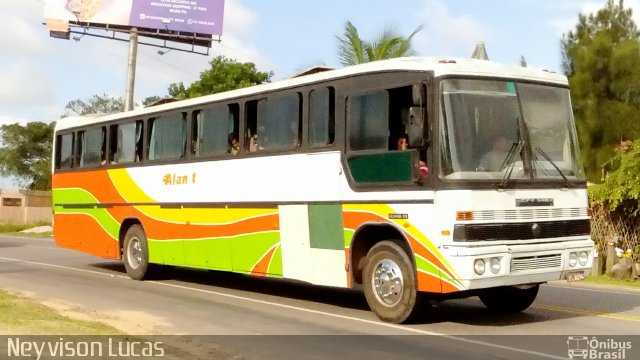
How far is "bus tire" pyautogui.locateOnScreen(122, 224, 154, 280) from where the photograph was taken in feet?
53.4

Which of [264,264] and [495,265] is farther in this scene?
[264,264]

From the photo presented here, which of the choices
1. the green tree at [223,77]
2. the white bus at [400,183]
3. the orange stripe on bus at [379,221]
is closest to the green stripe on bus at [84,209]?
the white bus at [400,183]

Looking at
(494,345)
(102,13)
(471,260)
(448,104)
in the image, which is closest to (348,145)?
(448,104)

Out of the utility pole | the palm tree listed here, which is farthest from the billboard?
the palm tree

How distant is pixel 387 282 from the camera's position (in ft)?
34.5

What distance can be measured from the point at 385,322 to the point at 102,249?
9.10m

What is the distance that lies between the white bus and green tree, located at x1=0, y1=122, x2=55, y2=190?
63520mm

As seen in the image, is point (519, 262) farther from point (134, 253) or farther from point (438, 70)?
point (134, 253)

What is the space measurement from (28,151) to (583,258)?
7071cm

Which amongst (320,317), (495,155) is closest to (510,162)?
(495,155)

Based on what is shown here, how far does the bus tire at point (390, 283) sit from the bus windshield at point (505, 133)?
137 cm

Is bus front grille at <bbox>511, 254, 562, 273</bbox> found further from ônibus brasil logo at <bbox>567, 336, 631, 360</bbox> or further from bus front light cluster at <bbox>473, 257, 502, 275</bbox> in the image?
ônibus brasil logo at <bbox>567, 336, 631, 360</bbox>

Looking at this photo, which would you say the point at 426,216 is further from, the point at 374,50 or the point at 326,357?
the point at 374,50

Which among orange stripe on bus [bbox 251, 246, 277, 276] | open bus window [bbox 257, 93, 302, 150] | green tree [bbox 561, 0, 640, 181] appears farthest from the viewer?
green tree [bbox 561, 0, 640, 181]
